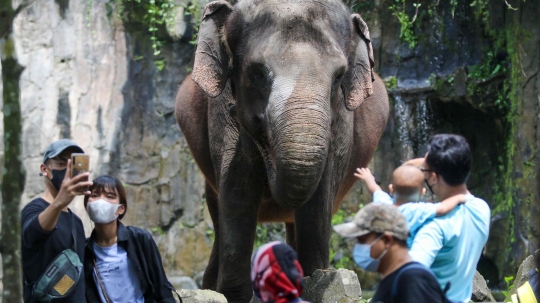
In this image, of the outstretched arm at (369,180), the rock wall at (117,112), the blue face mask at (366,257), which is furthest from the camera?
the rock wall at (117,112)

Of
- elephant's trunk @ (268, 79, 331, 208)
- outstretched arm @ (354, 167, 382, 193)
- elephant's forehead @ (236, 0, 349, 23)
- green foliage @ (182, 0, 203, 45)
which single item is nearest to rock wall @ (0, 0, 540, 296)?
green foliage @ (182, 0, 203, 45)

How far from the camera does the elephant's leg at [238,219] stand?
651 centimetres

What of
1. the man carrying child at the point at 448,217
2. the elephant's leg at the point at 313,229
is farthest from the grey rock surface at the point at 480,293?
the man carrying child at the point at 448,217

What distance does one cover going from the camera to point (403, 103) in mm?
13758

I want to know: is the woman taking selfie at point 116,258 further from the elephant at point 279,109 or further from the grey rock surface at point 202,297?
the elephant at point 279,109

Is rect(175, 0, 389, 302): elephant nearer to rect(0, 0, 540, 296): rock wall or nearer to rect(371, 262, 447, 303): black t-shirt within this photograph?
rect(371, 262, 447, 303): black t-shirt

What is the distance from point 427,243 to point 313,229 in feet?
7.97

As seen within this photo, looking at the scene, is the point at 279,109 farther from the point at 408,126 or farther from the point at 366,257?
the point at 408,126

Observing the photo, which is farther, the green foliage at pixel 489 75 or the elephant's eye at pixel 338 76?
the green foliage at pixel 489 75

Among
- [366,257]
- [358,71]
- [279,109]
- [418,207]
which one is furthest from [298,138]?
[366,257]

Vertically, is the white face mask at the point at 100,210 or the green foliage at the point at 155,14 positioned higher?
the green foliage at the point at 155,14

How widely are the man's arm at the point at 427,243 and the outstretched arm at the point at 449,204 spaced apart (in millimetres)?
58

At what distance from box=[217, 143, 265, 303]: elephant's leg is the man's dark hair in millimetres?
2520

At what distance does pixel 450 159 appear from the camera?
4031 millimetres
